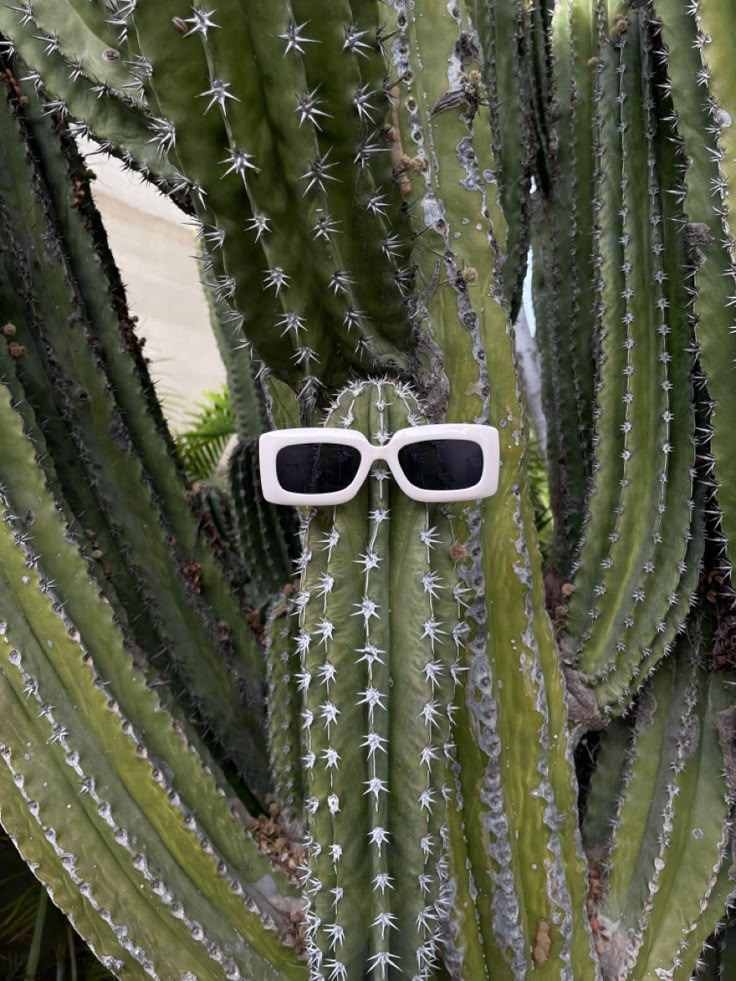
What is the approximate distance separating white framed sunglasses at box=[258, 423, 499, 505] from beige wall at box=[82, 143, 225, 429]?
11.5 ft

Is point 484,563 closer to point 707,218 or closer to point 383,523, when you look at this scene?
point 383,523

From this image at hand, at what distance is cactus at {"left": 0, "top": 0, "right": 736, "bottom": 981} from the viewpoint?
848 mm

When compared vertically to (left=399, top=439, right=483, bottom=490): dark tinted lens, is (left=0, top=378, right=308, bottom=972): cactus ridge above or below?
below

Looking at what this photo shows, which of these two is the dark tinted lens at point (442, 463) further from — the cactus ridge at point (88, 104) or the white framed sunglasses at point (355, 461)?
the cactus ridge at point (88, 104)

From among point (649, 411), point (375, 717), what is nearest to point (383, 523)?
point (375, 717)

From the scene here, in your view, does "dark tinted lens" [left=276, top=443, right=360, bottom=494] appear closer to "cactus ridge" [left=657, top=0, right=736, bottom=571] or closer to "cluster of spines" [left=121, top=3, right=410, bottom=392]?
"cluster of spines" [left=121, top=3, right=410, bottom=392]

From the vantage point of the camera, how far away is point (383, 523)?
0.86 meters

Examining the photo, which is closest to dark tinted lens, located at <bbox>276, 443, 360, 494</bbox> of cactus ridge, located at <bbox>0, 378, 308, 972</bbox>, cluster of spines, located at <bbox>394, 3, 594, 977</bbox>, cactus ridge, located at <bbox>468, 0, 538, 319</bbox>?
cluster of spines, located at <bbox>394, 3, 594, 977</bbox>

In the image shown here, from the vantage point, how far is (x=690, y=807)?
1323mm

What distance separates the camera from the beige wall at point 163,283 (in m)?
4.21

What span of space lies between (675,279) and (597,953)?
1.32 metres

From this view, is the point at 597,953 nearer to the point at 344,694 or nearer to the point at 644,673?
the point at 644,673

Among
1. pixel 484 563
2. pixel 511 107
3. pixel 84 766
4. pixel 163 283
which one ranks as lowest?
pixel 84 766

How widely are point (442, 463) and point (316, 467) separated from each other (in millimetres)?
160
